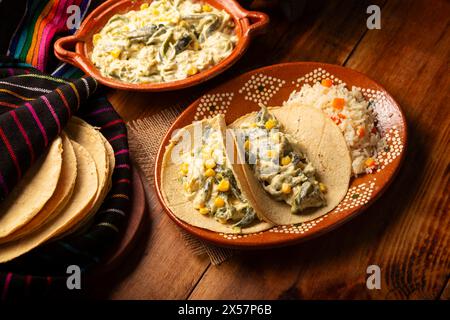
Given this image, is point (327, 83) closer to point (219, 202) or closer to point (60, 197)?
point (219, 202)

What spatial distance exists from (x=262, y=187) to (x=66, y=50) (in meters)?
1.76

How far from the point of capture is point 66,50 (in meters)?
3.60

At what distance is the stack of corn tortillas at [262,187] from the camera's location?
2734 mm

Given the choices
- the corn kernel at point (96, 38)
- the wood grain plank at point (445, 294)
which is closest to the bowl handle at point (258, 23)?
the corn kernel at point (96, 38)

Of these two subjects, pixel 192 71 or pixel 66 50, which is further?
pixel 66 50

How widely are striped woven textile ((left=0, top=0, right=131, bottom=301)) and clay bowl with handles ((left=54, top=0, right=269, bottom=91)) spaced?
16 centimetres

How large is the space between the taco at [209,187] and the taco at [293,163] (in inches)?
3.9

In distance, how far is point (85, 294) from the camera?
2.80 m

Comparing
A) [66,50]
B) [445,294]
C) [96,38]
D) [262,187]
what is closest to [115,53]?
[96,38]

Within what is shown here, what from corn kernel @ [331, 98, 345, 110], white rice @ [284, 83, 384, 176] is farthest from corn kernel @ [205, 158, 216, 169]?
corn kernel @ [331, 98, 345, 110]

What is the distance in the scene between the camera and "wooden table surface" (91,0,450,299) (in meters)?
2.69

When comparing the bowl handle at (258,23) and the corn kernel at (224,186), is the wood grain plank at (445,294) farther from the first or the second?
the bowl handle at (258,23)
